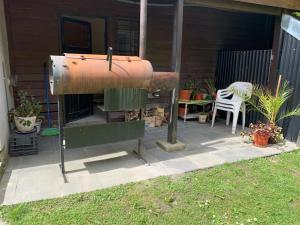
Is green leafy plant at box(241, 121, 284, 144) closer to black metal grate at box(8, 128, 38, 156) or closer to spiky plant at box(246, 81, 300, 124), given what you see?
spiky plant at box(246, 81, 300, 124)

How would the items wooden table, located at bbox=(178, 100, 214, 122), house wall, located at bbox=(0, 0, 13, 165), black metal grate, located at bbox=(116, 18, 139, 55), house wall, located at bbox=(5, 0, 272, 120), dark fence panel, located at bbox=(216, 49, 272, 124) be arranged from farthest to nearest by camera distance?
wooden table, located at bbox=(178, 100, 214, 122) < black metal grate, located at bbox=(116, 18, 139, 55) < dark fence panel, located at bbox=(216, 49, 272, 124) < house wall, located at bbox=(5, 0, 272, 120) < house wall, located at bbox=(0, 0, 13, 165)

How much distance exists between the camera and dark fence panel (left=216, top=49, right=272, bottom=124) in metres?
5.02

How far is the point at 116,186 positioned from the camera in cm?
276

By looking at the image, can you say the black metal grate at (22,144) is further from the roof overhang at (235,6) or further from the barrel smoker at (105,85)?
the roof overhang at (235,6)

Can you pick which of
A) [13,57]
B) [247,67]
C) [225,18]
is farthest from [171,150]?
[225,18]

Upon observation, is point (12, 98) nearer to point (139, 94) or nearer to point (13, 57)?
point (13, 57)

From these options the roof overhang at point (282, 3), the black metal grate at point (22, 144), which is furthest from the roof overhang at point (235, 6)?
the black metal grate at point (22, 144)

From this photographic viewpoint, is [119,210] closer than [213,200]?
Yes

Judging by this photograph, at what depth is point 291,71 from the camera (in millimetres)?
4332

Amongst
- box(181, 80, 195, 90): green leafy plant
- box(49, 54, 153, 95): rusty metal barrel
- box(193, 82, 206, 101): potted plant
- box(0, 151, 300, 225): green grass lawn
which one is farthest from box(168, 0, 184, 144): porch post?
box(181, 80, 195, 90): green leafy plant

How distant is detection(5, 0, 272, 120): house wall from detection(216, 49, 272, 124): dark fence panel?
0.44m

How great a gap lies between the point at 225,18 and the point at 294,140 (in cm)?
363

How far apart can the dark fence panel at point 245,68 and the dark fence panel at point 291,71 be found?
1.44 feet

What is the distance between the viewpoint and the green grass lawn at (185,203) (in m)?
2.26
